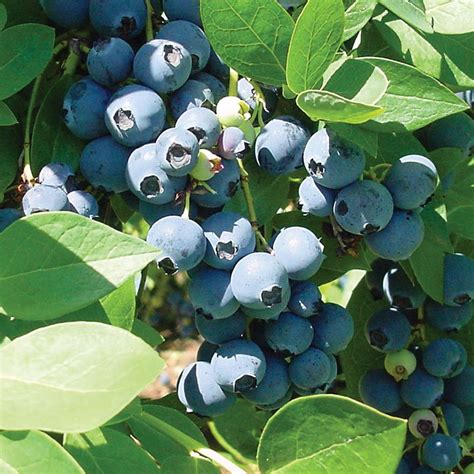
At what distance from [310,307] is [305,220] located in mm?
185

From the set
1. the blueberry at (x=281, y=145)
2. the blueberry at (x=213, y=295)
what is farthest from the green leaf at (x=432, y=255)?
the blueberry at (x=213, y=295)

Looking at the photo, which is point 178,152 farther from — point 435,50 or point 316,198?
point 435,50

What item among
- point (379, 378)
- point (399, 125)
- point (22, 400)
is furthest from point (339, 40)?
point (379, 378)

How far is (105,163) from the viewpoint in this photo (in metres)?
0.97

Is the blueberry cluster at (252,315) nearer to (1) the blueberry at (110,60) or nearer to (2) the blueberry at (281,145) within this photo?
(2) the blueberry at (281,145)

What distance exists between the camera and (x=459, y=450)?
4.11 ft

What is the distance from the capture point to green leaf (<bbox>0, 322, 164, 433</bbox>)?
0.63 metres

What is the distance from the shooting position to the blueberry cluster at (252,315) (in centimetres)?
91

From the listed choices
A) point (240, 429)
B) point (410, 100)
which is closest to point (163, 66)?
point (410, 100)

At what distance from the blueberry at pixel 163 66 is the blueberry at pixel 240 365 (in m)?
0.29

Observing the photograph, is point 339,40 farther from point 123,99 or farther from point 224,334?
point 224,334

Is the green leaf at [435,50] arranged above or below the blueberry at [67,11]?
below

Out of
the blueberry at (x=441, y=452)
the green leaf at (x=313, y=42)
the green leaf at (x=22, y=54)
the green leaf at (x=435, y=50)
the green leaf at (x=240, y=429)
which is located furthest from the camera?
the green leaf at (x=240, y=429)

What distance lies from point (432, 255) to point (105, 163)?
0.46 metres
